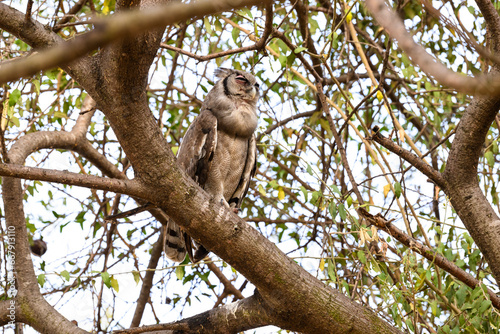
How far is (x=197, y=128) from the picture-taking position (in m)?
3.35

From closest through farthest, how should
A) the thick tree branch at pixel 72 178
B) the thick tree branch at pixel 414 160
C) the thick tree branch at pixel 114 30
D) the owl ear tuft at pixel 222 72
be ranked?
the thick tree branch at pixel 114 30 < the thick tree branch at pixel 72 178 < the thick tree branch at pixel 414 160 < the owl ear tuft at pixel 222 72

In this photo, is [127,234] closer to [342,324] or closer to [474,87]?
[342,324]

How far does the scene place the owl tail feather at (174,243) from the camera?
129 inches

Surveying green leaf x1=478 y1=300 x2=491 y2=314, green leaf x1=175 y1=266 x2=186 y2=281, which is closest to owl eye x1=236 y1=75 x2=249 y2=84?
green leaf x1=175 y1=266 x2=186 y2=281

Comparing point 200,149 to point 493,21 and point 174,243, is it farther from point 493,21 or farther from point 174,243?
point 493,21

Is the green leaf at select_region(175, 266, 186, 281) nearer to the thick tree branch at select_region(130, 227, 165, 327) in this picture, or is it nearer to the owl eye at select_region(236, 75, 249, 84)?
the thick tree branch at select_region(130, 227, 165, 327)

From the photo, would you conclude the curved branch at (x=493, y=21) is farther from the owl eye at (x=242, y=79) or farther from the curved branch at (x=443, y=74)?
the owl eye at (x=242, y=79)

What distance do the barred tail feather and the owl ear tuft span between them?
48.6 inches

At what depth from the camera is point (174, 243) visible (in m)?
3.27

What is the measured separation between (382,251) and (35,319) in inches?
66.6

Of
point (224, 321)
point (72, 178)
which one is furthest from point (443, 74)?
point (224, 321)

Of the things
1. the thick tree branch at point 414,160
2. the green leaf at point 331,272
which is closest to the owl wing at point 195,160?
the green leaf at point 331,272

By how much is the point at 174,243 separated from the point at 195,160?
54cm

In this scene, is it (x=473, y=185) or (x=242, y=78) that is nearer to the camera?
(x=473, y=185)
